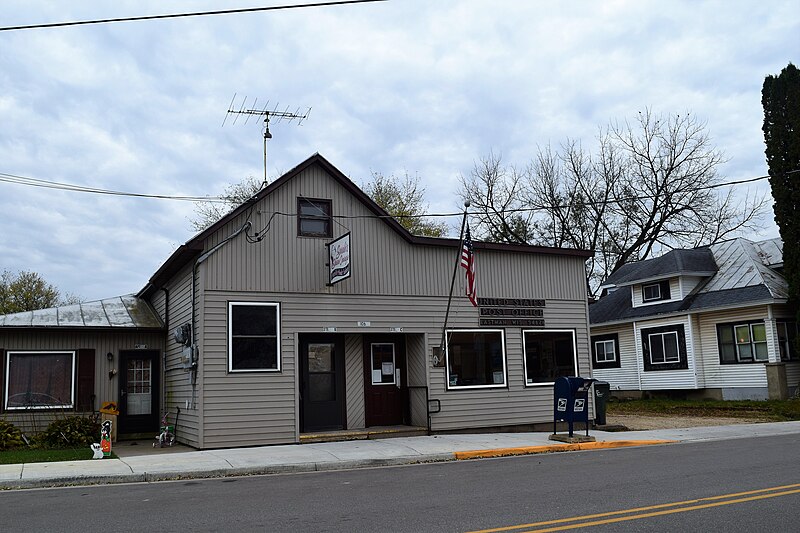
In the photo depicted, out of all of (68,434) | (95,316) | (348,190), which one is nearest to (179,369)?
(68,434)

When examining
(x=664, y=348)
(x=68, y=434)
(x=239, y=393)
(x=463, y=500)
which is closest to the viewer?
(x=463, y=500)

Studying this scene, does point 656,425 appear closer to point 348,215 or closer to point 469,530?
point 348,215

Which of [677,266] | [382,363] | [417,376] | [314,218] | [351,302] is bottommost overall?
[417,376]

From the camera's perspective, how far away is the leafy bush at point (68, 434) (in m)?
16.7

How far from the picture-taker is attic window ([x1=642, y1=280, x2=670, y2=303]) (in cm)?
3222

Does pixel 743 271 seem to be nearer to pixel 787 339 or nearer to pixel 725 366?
pixel 787 339

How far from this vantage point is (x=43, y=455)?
1452cm

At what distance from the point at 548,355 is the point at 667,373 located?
45.9 ft

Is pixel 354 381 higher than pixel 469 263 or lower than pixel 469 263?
lower

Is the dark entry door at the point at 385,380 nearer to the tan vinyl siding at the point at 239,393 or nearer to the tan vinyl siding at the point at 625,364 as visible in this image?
the tan vinyl siding at the point at 239,393

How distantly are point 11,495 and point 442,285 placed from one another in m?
10.8

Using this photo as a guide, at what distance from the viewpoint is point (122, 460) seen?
1379 centimetres

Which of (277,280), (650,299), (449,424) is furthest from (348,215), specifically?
(650,299)

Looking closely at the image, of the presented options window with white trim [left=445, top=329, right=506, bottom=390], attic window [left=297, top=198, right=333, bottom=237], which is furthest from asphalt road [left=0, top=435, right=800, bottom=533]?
attic window [left=297, top=198, right=333, bottom=237]
